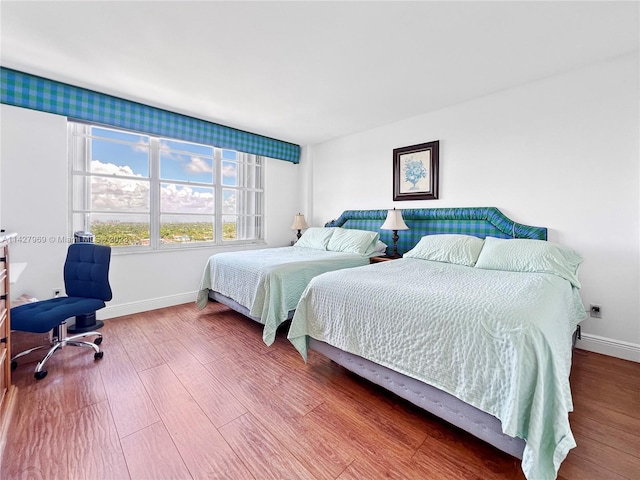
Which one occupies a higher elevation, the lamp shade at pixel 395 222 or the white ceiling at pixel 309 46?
the white ceiling at pixel 309 46

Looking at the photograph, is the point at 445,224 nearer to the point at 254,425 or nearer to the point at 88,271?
the point at 254,425

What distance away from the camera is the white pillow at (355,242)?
361 centimetres

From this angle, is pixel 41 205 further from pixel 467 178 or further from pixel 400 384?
pixel 467 178

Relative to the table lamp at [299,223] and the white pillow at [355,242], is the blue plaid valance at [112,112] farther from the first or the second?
the white pillow at [355,242]

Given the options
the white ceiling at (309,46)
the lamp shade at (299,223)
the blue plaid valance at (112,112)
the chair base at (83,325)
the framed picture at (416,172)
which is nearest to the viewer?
the white ceiling at (309,46)

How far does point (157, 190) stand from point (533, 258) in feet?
13.9

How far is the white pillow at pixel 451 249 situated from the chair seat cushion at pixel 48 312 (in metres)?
3.05

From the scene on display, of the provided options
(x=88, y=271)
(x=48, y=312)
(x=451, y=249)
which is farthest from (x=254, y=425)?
(x=451, y=249)

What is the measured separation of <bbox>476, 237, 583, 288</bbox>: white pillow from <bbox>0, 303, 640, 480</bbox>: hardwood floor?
81cm

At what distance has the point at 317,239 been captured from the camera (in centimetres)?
411

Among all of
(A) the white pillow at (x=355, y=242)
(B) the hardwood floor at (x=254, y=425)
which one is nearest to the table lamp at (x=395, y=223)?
(A) the white pillow at (x=355, y=242)

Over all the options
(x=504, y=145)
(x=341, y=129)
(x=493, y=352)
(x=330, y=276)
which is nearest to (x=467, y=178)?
(x=504, y=145)

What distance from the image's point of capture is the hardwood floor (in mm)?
1281

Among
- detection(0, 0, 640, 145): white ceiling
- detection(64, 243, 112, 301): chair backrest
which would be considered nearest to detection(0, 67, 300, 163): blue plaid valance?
detection(0, 0, 640, 145): white ceiling
